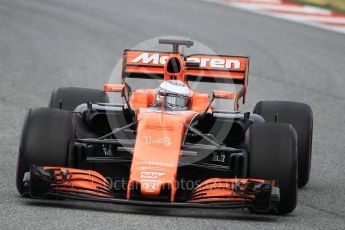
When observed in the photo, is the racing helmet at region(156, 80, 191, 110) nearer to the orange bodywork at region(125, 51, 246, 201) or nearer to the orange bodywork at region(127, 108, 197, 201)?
the orange bodywork at region(125, 51, 246, 201)

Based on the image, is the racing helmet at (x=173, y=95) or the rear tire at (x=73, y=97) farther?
the rear tire at (x=73, y=97)

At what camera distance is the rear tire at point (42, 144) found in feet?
33.4

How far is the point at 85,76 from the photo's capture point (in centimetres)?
1911

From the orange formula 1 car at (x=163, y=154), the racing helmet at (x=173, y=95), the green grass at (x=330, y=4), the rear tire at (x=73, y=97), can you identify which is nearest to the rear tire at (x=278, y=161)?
the orange formula 1 car at (x=163, y=154)

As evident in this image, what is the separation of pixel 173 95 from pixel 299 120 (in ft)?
5.34

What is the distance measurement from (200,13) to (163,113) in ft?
51.1

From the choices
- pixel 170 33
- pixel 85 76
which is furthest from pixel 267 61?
pixel 85 76

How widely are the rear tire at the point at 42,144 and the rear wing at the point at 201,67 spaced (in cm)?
204

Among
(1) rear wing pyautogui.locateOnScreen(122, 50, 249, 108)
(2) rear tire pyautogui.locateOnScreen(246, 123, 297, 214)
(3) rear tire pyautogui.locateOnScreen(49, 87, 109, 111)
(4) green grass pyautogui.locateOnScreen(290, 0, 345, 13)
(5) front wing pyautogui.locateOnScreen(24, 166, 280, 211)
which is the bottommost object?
(5) front wing pyautogui.locateOnScreen(24, 166, 280, 211)

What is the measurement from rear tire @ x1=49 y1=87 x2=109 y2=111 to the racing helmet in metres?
1.40

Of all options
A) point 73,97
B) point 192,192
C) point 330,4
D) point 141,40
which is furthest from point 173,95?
point 330,4

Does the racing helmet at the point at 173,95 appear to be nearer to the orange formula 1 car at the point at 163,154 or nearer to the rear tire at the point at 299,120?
the orange formula 1 car at the point at 163,154

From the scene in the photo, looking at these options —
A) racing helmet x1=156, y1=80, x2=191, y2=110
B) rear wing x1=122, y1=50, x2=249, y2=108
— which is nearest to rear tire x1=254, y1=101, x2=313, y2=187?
rear wing x1=122, y1=50, x2=249, y2=108

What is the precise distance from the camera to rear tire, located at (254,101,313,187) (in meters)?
11.7
